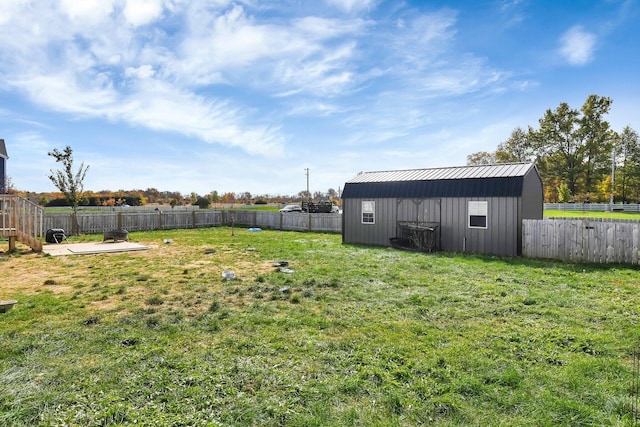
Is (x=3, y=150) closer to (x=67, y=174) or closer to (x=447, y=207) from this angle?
(x=67, y=174)

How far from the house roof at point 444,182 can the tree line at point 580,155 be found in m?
31.3

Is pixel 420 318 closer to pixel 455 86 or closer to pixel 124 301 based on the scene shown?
pixel 124 301

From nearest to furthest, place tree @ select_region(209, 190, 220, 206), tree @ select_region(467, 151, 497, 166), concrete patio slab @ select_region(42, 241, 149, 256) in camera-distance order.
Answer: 1. concrete patio slab @ select_region(42, 241, 149, 256)
2. tree @ select_region(467, 151, 497, 166)
3. tree @ select_region(209, 190, 220, 206)

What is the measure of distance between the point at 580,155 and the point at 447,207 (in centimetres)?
3652

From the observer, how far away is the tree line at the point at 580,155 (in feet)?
125

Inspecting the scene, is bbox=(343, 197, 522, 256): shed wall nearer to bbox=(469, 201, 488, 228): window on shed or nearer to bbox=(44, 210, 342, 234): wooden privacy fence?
bbox=(469, 201, 488, 228): window on shed

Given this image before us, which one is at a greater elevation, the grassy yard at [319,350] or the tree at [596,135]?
the tree at [596,135]

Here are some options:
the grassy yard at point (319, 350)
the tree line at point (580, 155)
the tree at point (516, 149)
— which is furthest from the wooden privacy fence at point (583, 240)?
the tree at point (516, 149)

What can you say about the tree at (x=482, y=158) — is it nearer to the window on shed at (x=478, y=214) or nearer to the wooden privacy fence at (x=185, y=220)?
the wooden privacy fence at (x=185, y=220)

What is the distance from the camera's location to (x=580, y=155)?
1529 inches

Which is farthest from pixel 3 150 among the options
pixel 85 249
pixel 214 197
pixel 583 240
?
pixel 583 240

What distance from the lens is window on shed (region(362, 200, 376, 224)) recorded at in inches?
576

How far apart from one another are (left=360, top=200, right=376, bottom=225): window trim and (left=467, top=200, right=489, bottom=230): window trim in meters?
3.85

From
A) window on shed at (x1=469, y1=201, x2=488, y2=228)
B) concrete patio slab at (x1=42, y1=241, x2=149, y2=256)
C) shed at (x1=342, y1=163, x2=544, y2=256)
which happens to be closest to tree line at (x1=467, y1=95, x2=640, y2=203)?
shed at (x1=342, y1=163, x2=544, y2=256)
